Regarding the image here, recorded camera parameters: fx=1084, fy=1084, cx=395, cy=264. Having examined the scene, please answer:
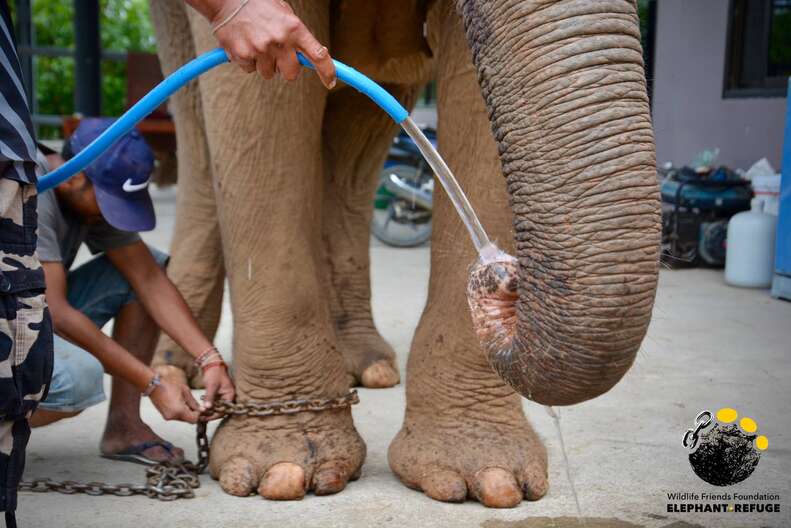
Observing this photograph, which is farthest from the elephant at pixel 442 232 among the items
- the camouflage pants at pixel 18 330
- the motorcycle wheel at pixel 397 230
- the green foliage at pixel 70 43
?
the green foliage at pixel 70 43

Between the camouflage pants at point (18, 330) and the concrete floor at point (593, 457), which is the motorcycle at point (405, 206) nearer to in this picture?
the concrete floor at point (593, 457)

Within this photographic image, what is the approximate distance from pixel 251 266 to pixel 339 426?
21.0 inches

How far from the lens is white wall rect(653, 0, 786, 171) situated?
26.1 ft

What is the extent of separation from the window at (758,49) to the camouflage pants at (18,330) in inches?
263

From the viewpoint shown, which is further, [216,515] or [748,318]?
[748,318]

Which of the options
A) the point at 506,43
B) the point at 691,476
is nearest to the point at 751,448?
the point at 691,476

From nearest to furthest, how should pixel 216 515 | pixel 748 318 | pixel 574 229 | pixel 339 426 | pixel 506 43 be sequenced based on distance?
pixel 574 229 → pixel 506 43 → pixel 216 515 → pixel 339 426 → pixel 748 318

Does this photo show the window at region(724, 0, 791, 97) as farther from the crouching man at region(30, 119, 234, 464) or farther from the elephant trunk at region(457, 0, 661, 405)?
the elephant trunk at region(457, 0, 661, 405)

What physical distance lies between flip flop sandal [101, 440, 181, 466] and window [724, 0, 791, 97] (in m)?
5.83

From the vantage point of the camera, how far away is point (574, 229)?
1823mm

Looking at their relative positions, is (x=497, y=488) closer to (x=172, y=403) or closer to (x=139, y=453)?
(x=172, y=403)

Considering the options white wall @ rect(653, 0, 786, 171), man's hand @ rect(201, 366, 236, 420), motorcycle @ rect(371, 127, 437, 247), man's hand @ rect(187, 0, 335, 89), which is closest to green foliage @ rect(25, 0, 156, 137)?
motorcycle @ rect(371, 127, 437, 247)

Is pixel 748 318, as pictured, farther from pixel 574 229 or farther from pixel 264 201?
pixel 574 229

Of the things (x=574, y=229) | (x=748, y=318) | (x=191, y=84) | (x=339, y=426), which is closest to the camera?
(x=574, y=229)
